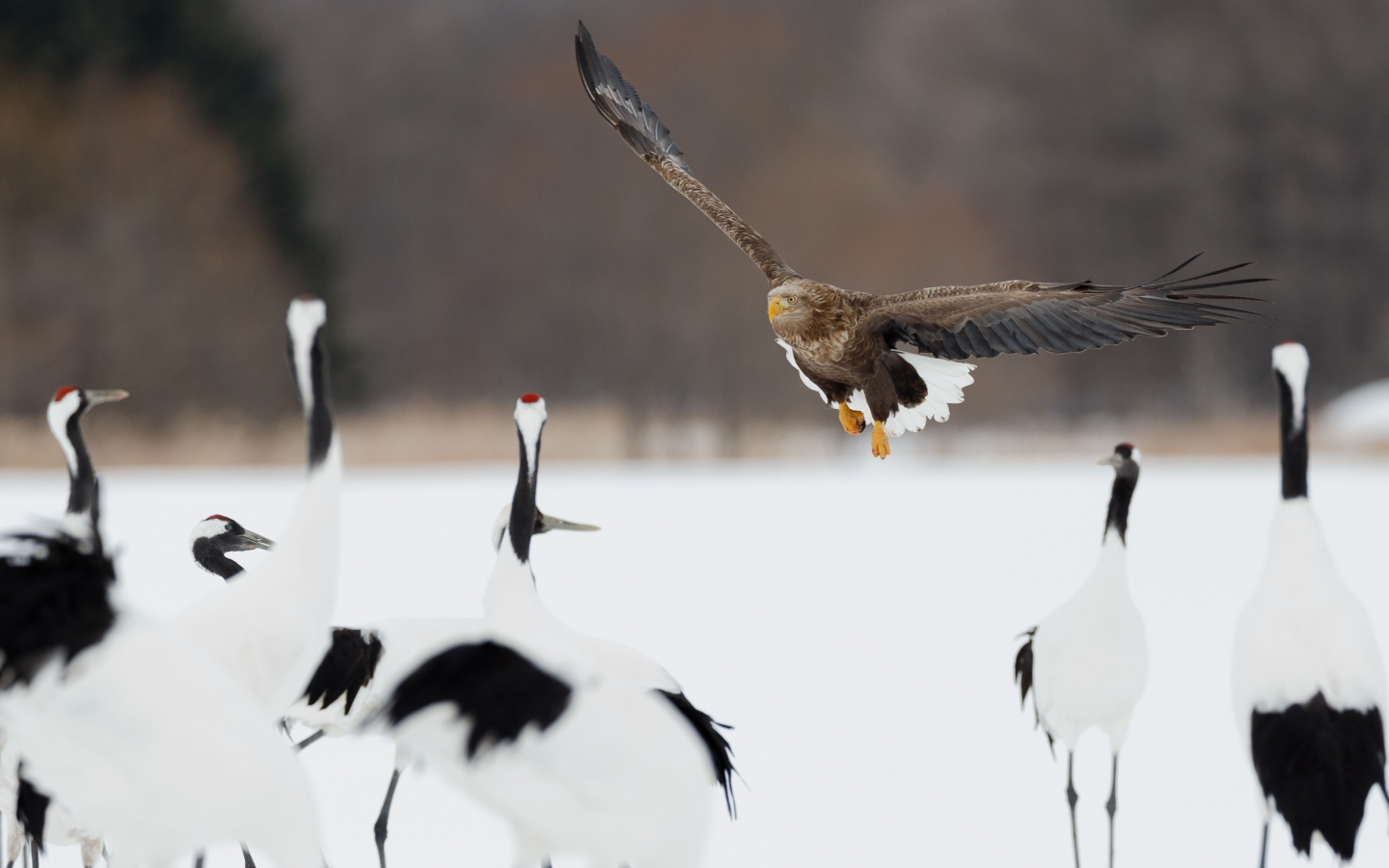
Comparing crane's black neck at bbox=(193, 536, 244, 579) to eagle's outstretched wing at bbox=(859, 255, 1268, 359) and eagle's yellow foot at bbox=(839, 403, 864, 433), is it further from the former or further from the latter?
eagle's outstretched wing at bbox=(859, 255, 1268, 359)

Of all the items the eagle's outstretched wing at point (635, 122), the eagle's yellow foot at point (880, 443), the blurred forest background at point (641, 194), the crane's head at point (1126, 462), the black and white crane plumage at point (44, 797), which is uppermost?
the blurred forest background at point (641, 194)

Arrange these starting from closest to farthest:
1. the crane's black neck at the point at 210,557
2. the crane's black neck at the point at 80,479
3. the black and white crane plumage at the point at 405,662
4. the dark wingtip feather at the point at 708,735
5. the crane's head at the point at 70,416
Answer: the dark wingtip feather at the point at 708,735
the black and white crane plumage at the point at 405,662
the crane's black neck at the point at 80,479
the crane's head at the point at 70,416
the crane's black neck at the point at 210,557

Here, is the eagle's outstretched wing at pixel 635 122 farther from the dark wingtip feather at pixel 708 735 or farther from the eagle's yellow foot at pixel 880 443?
the dark wingtip feather at pixel 708 735

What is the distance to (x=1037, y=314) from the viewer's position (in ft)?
17.1

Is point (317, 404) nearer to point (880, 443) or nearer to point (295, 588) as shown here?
point (295, 588)

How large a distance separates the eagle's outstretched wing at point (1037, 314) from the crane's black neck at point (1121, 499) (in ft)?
1.47

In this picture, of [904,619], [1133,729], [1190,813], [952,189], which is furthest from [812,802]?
[952,189]

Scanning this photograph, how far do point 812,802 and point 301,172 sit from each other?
21815 millimetres

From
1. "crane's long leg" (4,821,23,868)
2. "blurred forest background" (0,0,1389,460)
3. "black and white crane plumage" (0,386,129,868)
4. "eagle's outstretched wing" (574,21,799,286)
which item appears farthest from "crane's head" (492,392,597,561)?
"blurred forest background" (0,0,1389,460)

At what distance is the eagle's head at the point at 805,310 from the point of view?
18.7ft

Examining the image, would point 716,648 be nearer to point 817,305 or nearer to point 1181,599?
point 817,305

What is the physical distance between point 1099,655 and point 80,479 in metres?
3.09

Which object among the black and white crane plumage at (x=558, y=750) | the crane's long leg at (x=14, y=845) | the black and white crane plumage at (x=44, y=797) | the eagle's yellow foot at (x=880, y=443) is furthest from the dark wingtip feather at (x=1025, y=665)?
the crane's long leg at (x=14, y=845)

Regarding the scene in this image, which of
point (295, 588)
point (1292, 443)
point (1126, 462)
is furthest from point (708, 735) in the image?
point (1126, 462)
